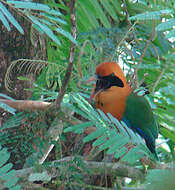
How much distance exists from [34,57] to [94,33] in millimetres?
681

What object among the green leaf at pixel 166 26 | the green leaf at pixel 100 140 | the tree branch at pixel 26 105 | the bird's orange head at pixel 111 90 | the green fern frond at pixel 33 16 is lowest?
the bird's orange head at pixel 111 90

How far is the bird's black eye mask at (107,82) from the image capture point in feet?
4.17

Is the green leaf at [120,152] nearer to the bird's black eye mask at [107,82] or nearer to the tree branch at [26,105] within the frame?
the tree branch at [26,105]

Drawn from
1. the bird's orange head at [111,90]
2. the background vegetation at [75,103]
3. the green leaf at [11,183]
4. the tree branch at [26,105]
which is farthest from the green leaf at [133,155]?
the bird's orange head at [111,90]

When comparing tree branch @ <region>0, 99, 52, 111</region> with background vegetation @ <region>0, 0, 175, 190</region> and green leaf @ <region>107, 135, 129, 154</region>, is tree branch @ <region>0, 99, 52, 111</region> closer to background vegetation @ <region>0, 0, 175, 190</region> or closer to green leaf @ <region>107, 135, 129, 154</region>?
background vegetation @ <region>0, 0, 175, 190</region>

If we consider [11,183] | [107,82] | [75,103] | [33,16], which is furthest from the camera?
[107,82]

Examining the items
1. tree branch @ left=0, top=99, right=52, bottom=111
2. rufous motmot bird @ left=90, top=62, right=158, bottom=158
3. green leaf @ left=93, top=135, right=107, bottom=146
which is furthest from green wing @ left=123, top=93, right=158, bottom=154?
green leaf @ left=93, top=135, right=107, bottom=146

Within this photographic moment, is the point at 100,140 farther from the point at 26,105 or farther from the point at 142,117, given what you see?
the point at 142,117

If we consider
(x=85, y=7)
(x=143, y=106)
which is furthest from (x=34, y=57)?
(x=143, y=106)

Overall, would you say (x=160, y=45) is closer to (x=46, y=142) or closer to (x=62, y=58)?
(x=62, y=58)

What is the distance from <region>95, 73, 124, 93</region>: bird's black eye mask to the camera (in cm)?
127

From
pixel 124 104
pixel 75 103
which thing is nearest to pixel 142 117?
pixel 124 104

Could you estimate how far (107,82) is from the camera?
130 cm

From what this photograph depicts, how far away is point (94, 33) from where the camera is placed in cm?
107
